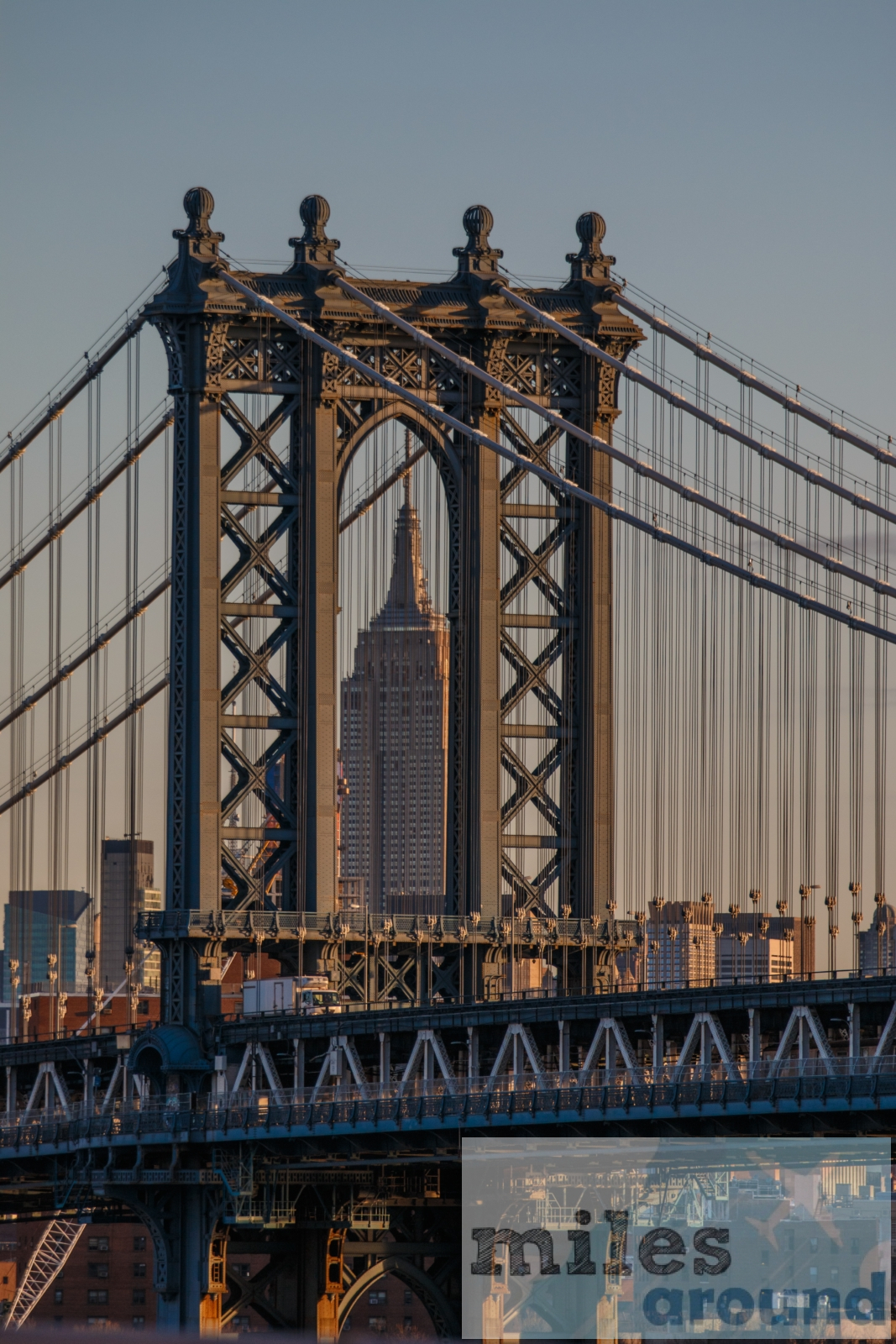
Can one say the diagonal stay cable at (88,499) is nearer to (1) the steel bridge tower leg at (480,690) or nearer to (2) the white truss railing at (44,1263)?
(1) the steel bridge tower leg at (480,690)

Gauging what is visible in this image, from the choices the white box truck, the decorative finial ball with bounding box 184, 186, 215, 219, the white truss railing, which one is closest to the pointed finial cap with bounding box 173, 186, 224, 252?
the decorative finial ball with bounding box 184, 186, 215, 219

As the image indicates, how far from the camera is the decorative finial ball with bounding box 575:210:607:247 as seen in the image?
345 feet

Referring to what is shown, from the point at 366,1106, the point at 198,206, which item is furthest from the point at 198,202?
the point at 366,1106

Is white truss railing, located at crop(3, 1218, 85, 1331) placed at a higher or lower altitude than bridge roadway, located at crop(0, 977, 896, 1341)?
lower

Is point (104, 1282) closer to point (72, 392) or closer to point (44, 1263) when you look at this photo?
point (44, 1263)

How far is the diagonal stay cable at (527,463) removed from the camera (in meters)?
82.8

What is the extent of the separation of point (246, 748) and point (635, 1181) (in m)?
22.8

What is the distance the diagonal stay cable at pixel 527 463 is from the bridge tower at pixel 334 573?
123cm

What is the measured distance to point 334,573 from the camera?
99625 millimetres

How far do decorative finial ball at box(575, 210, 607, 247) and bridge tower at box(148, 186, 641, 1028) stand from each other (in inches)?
4.1

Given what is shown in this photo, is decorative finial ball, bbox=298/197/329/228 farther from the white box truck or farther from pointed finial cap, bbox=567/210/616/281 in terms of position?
the white box truck

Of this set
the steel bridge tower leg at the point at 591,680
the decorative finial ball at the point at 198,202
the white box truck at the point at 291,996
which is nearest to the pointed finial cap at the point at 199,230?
the decorative finial ball at the point at 198,202

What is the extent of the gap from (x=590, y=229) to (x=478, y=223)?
4708mm

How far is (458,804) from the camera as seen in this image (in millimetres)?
101938
